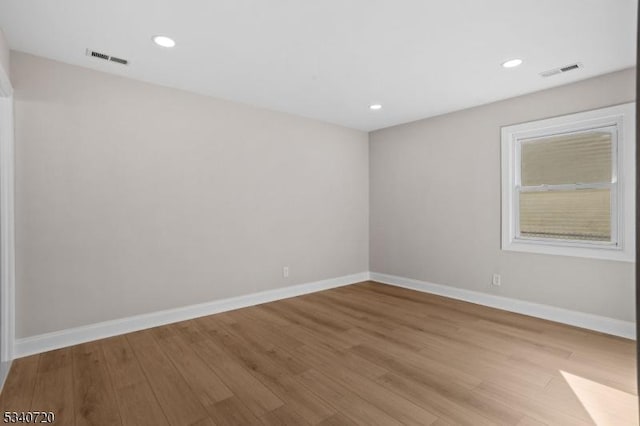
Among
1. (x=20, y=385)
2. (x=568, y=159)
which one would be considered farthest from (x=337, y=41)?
(x=20, y=385)

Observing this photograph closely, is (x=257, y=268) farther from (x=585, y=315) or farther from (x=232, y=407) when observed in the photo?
(x=585, y=315)

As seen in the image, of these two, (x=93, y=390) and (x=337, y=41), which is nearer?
(x=93, y=390)

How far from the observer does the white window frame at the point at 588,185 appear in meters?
2.90

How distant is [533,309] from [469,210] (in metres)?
1.33

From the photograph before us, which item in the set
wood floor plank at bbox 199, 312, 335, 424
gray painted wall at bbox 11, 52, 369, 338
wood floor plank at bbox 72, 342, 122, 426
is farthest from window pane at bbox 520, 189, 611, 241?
wood floor plank at bbox 72, 342, 122, 426

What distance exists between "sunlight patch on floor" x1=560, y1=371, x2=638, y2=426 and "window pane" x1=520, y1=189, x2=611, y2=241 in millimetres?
1675

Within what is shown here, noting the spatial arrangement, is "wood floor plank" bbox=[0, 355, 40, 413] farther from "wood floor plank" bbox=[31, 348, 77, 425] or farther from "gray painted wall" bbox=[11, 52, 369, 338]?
"gray painted wall" bbox=[11, 52, 369, 338]

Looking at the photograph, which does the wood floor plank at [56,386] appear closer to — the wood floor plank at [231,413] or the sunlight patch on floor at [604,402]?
the wood floor plank at [231,413]

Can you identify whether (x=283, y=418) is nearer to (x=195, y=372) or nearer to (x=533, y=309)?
(x=195, y=372)

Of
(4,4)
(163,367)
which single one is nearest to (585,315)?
(163,367)

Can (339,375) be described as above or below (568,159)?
below

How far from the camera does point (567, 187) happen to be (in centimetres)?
335

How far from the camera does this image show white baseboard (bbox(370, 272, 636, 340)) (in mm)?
2968

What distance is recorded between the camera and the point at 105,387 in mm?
2129
